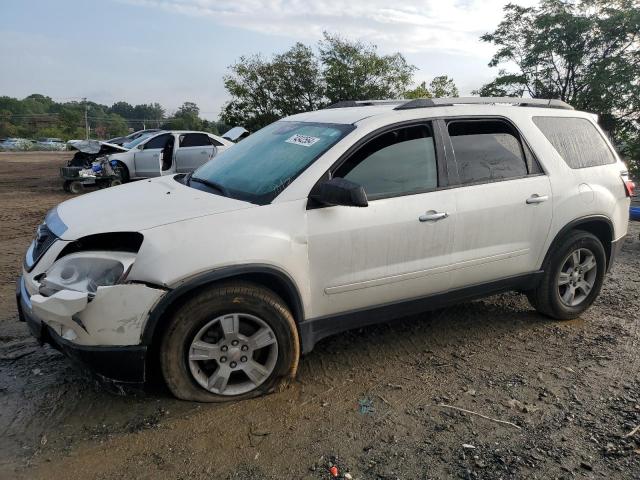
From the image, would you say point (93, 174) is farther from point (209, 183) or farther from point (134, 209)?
point (134, 209)

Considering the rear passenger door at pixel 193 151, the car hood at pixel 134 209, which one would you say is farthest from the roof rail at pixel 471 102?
the rear passenger door at pixel 193 151

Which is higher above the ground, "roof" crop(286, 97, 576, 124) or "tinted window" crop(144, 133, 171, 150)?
"roof" crop(286, 97, 576, 124)

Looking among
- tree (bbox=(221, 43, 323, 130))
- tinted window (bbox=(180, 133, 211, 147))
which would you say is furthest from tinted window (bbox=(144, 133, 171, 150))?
tree (bbox=(221, 43, 323, 130))

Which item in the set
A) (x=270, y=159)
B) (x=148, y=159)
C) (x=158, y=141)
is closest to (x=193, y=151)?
(x=148, y=159)

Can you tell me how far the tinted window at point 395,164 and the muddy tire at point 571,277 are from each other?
141 cm

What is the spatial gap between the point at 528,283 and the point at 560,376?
843 mm

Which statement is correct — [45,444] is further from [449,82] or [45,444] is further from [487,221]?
[449,82]

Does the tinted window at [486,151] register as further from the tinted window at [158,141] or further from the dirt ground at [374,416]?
the tinted window at [158,141]

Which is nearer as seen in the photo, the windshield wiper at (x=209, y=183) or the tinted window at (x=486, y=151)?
the windshield wiper at (x=209, y=183)

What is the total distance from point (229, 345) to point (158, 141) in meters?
12.8

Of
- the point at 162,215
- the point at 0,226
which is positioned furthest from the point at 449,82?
the point at 162,215

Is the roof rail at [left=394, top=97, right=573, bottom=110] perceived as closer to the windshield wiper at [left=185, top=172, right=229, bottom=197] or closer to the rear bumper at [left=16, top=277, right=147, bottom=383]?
the windshield wiper at [left=185, top=172, right=229, bottom=197]

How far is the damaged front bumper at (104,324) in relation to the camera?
2678 mm

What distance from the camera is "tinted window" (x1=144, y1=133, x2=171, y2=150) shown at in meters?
14.5
